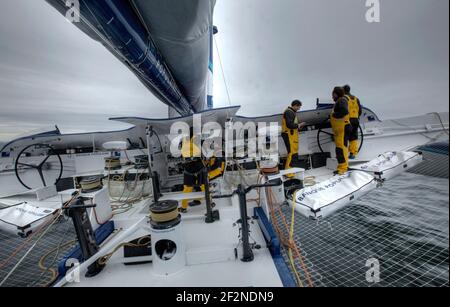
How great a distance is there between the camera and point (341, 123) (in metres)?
2.42

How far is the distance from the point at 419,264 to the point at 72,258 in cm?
205

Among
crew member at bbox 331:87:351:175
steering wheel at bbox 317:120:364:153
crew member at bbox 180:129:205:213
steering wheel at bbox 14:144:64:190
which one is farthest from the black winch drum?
steering wheel at bbox 317:120:364:153

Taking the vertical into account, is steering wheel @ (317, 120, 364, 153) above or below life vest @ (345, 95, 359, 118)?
below

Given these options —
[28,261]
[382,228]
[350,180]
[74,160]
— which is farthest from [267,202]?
[74,160]

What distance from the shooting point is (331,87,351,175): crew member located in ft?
7.64

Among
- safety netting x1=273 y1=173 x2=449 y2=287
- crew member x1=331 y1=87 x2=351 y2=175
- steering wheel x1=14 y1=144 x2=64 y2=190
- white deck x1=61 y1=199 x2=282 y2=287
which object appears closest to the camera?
safety netting x1=273 y1=173 x2=449 y2=287

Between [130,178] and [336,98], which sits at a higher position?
[336,98]

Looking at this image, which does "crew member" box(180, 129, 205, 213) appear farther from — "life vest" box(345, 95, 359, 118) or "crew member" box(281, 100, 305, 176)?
"life vest" box(345, 95, 359, 118)

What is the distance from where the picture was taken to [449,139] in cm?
42

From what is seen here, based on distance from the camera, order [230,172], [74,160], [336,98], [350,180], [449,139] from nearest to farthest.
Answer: [449,139], [350,180], [336,98], [230,172], [74,160]

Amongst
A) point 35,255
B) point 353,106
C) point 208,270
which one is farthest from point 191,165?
point 353,106

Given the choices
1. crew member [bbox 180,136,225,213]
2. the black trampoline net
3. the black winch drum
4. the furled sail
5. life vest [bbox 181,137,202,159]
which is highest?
the furled sail
